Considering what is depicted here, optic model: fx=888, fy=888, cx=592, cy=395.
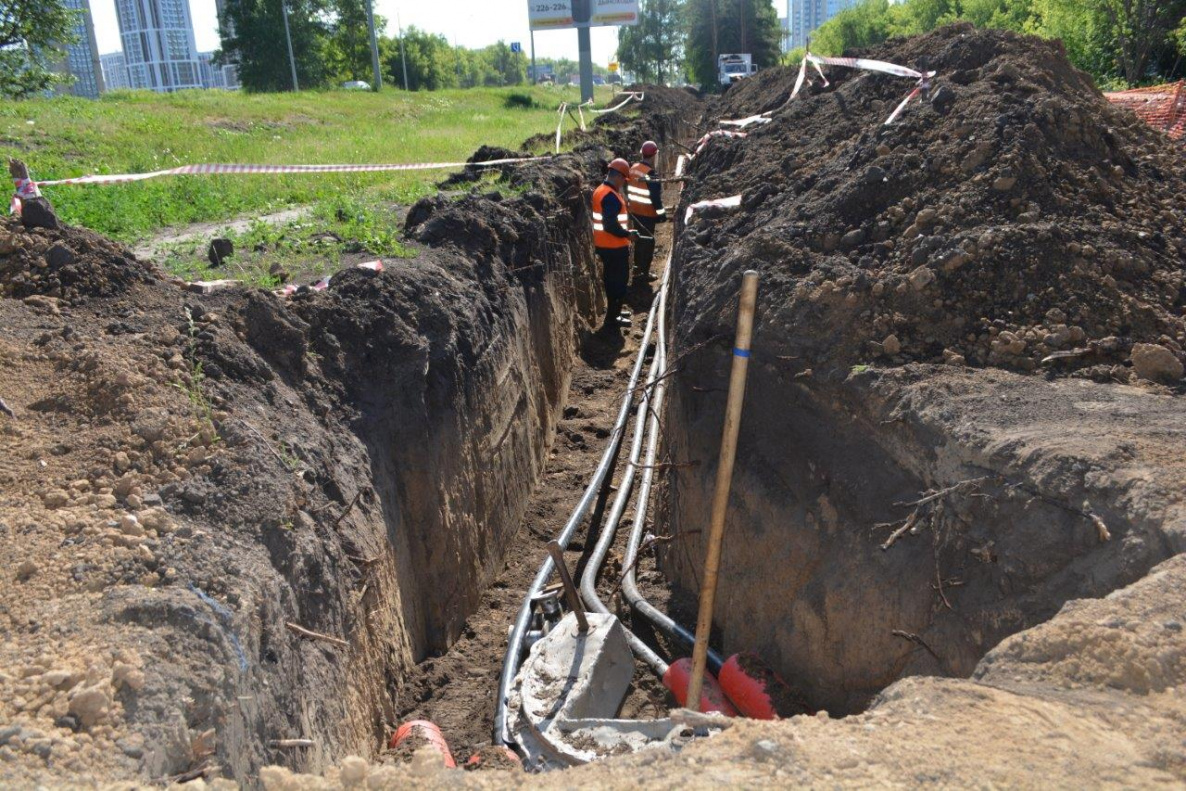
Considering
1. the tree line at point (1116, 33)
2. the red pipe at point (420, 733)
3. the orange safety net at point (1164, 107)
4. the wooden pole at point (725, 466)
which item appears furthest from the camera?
the tree line at point (1116, 33)

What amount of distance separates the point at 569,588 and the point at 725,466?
1.23m

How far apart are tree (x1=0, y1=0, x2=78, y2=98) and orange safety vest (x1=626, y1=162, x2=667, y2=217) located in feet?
53.6

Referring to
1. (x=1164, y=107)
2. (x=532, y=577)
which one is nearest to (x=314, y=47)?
(x=1164, y=107)

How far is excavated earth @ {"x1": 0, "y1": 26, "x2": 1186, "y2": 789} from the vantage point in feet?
9.18

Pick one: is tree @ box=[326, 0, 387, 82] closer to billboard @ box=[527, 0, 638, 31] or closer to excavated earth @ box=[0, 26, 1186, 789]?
billboard @ box=[527, 0, 638, 31]

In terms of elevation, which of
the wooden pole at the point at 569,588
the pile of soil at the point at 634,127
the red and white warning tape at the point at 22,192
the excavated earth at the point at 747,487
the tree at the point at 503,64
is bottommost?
the wooden pole at the point at 569,588

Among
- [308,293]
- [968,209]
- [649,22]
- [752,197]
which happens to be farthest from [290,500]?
[649,22]

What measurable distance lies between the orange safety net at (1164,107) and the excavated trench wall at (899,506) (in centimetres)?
1009

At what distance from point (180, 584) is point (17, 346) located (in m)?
2.19

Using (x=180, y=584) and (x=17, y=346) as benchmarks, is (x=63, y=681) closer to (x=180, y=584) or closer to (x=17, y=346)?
(x=180, y=584)

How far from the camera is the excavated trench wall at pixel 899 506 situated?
144 inches

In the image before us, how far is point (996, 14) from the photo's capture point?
29.3 meters

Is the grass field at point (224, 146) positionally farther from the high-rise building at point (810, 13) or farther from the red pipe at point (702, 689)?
the high-rise building at point (810, 13)

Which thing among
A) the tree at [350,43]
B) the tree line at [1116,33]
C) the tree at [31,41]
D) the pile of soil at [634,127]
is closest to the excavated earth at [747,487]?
the pile of soil at [634,127]
